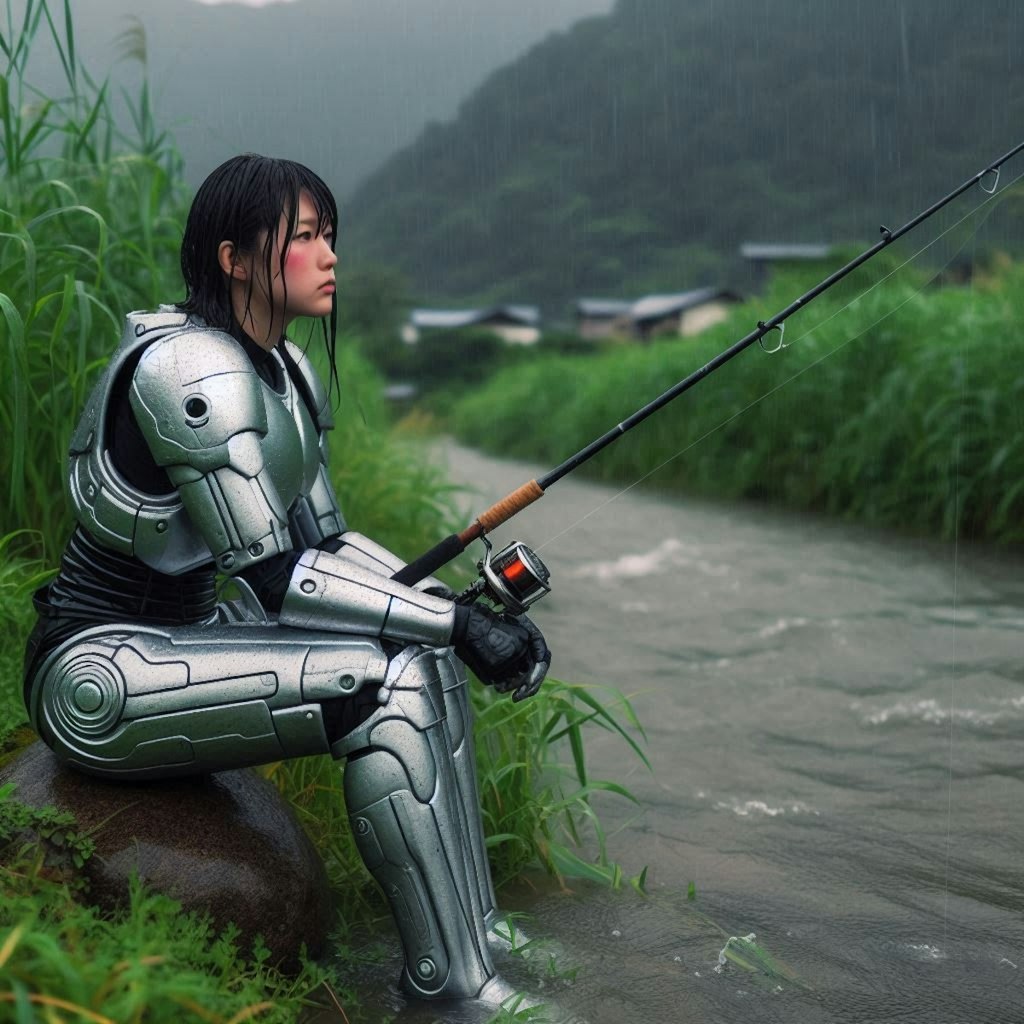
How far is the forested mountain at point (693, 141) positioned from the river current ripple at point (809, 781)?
3831cm

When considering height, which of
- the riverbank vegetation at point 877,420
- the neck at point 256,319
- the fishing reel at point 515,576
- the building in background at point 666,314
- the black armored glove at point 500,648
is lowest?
the building in background at point 666,314

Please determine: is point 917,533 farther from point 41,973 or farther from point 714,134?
point 714,134

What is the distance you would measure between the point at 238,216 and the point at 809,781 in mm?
2618

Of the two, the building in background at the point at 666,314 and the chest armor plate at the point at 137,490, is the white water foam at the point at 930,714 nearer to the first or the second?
the chest armor plate at the point at 137,490

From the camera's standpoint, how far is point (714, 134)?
68938 millimetres

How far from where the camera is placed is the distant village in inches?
1427

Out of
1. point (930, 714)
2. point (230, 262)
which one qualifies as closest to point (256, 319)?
point (230, 262)

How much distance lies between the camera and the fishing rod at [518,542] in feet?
7.25

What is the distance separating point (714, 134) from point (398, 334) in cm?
4003

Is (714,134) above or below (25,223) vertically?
below

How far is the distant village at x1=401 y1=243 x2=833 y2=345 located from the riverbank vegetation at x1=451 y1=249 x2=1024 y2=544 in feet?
68.7

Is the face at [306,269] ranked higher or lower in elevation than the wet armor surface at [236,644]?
higher

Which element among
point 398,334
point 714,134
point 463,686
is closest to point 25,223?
point 463,686

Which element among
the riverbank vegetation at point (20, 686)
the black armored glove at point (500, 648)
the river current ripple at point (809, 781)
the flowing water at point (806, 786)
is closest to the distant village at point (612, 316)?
the river current ripple at point (809, 781)
